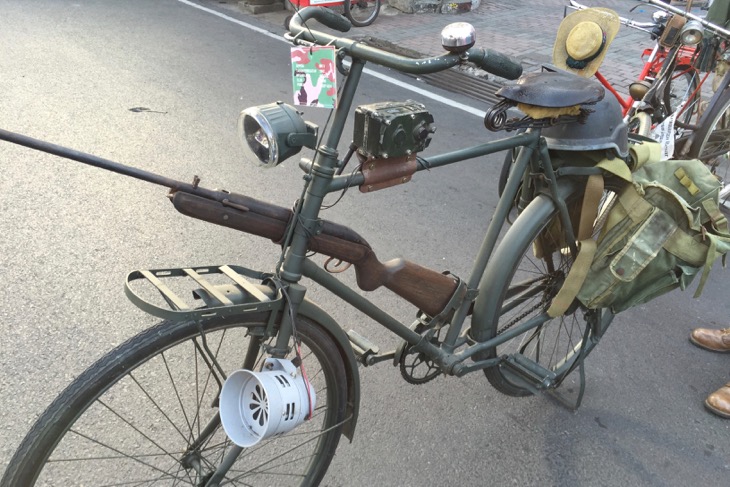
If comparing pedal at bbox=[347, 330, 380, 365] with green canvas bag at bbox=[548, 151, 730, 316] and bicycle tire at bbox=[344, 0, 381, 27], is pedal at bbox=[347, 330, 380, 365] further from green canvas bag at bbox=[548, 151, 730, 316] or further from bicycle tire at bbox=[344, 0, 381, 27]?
bicycle tire at bbox=[344, 0, 381, 27]

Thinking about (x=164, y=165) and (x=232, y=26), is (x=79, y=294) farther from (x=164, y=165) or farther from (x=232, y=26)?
(x=232, y=26)

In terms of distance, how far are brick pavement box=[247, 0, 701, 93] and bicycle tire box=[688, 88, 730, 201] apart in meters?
2.31

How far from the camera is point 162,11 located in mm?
8016

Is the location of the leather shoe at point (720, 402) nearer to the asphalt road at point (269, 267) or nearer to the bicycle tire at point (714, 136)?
the asphalt road at point (269, 267)

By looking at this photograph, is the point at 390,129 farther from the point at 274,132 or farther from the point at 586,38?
the point at 586,38

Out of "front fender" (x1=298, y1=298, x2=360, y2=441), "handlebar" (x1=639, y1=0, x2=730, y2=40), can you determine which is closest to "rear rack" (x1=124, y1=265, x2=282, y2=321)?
"front fender" (x1=298, y1=298, x2=360, y2=441)

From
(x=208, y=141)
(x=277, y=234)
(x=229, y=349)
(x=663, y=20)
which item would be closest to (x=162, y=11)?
(x=208, y=141)

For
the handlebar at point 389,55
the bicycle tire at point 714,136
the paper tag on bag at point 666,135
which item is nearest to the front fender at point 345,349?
the handlebar at point 389,55

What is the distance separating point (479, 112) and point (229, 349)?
12.6 feet

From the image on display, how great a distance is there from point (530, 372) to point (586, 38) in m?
1.57

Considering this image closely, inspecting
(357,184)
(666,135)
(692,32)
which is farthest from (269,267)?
(692,32)

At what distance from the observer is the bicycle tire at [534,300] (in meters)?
2.09

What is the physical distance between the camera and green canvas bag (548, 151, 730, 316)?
6.82 ft

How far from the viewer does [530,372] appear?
2363mm
